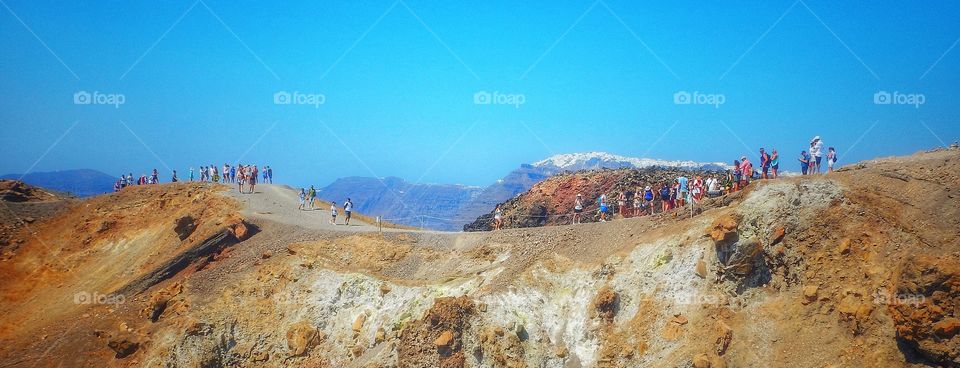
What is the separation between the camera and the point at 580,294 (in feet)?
70.0

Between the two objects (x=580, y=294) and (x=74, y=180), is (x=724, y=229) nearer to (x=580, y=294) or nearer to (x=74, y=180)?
(x=580, y=294)

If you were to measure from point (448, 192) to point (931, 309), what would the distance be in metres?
111

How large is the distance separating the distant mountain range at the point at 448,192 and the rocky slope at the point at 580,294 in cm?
6553

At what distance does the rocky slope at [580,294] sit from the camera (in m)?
16.0

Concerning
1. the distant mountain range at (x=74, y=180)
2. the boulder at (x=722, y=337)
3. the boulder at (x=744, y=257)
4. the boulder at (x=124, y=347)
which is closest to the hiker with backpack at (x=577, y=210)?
the boulder at (x=744, y=257)

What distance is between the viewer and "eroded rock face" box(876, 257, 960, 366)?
45.1 feet

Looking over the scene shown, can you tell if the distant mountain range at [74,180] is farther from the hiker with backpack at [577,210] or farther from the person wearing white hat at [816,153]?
the person wearing white hat at [816,153]

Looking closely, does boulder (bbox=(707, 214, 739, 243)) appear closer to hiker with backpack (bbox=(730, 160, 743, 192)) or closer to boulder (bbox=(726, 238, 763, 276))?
boulder (bbox=(726, 238, 763, 276))

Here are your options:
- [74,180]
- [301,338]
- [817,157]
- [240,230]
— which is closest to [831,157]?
[817,157]

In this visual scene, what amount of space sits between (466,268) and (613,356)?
8180 mm

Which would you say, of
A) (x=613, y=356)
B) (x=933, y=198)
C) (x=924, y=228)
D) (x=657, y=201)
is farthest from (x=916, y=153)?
(x=613, y=356)

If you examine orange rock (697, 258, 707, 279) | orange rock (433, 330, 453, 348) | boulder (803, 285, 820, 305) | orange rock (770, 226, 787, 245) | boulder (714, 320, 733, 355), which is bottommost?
orange rock (433, 330, 453, 348)

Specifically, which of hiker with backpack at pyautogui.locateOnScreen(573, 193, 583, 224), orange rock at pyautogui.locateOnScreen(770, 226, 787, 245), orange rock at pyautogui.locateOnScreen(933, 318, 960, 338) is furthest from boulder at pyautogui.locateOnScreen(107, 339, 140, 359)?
orange rock at pyautogui.locateOnScreen(933, 318, 960, 338)

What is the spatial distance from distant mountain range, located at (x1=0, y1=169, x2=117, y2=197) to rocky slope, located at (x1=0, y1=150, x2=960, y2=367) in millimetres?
88710
